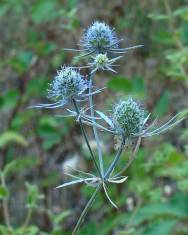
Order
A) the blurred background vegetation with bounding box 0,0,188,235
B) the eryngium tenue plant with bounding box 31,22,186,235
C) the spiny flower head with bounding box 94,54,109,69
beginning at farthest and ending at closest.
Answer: the blurred background vegetation with bounding box 0,0,188,235 → the spiny flower head with bounding box 94,54,109,69 → the eryngium tenue plant with bounding box 31,22,186,235

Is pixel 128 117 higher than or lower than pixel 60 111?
lower

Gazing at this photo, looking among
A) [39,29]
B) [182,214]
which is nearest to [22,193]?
[39,29]

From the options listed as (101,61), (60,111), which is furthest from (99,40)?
(60,111)

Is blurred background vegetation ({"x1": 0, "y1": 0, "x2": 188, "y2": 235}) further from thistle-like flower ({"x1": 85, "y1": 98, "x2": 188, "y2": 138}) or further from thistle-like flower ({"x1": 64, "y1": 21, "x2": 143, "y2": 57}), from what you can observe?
thistle-like flower ({"x1": 85, "y1": 98, "x2": 188, "y2": 138})

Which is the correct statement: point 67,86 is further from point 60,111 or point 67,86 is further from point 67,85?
point 60,111

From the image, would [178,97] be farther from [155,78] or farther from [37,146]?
[37,146]

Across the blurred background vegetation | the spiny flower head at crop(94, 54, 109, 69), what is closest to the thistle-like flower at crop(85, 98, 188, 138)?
the spiny flower head at crop(94, 54, 109, 69)
